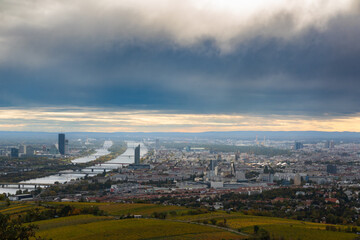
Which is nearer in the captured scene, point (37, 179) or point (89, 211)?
point (89, 211)

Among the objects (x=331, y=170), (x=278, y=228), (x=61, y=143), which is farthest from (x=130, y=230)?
(x=61, y=143)

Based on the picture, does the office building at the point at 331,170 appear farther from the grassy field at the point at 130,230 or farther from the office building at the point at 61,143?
the office building at the point at 61,143

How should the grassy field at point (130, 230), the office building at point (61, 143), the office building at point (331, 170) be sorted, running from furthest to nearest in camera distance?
the office building at point (61, 143)
the office building at point (331, 170)
the grassy field at point (130, 230)

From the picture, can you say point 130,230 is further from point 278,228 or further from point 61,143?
point 61,143

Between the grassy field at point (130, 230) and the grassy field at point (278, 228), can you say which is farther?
the grassy field at point (278, 228)

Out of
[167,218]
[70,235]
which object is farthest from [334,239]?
[70,235]

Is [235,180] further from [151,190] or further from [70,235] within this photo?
[70,235]

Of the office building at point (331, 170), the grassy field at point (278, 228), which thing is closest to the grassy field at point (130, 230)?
the grassy field at point (278, 228)

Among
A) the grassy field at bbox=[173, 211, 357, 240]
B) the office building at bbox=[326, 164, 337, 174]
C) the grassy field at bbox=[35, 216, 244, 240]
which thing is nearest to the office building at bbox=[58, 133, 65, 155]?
the office building at bbox=[326, 164, 337, 174]
